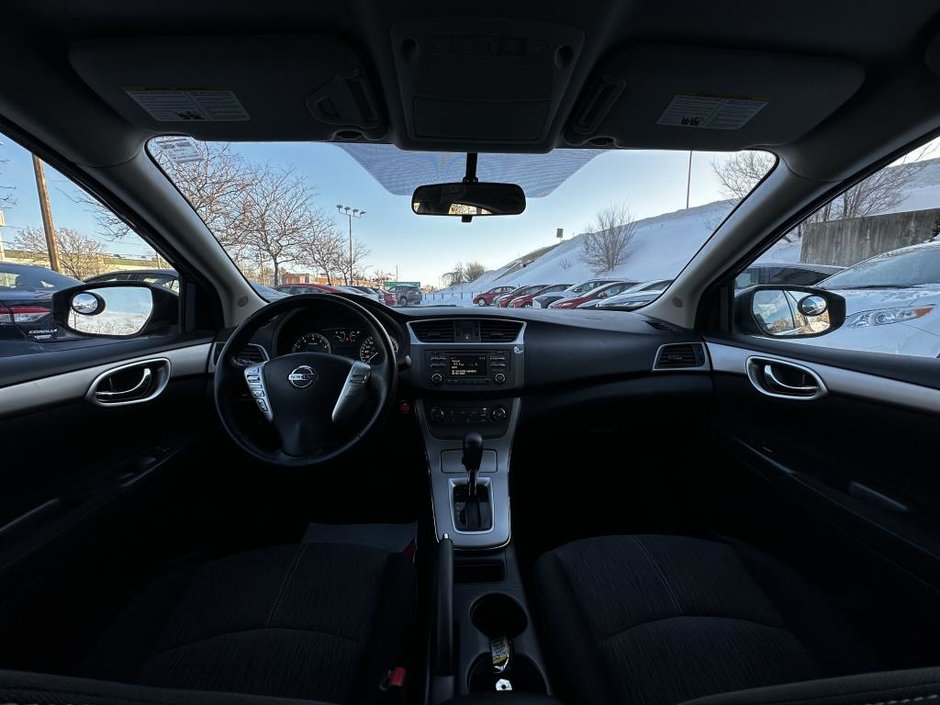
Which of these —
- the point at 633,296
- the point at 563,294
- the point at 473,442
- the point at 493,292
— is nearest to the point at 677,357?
the point at 633,296

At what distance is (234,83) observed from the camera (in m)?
1.59

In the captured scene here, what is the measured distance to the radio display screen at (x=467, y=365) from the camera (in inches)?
98.7

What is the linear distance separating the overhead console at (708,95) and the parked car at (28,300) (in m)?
2.15

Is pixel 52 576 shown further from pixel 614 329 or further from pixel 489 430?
pixel 614 329

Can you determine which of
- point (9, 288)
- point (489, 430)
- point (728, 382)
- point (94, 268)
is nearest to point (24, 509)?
point (9, 288)

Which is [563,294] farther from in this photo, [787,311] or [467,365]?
[787,311]

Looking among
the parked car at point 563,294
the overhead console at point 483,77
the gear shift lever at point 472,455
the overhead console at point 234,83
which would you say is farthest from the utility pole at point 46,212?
the parked car at point 563,294

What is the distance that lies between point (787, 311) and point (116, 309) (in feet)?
11.1

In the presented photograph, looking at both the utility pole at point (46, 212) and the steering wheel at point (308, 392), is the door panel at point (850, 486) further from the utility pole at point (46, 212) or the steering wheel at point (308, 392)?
the utility pole at point (46, 212)

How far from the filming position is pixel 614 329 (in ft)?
8.94

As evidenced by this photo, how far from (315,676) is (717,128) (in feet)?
7.89

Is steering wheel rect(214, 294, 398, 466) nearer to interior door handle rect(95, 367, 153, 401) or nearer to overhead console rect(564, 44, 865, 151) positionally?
interior door handle rect(95, 367, 153, 401)

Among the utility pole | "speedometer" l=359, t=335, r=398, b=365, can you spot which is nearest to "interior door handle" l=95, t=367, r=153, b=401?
the utility pole

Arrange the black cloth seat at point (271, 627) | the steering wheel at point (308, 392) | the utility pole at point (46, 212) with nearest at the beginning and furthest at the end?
the black cloth seat at point (271, 627) < the utility pole at point (46, 212) < the steering wheel at point (308, 392)
